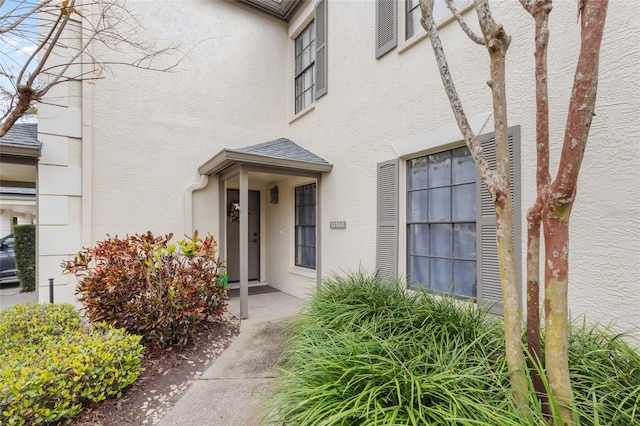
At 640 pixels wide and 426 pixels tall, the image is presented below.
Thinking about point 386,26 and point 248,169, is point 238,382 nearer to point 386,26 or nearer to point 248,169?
point 248,169

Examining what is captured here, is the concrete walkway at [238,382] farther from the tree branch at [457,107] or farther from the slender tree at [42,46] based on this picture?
the slender tree at [42,46]

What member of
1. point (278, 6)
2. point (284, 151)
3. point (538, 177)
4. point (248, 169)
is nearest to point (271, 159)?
point (248, 169)

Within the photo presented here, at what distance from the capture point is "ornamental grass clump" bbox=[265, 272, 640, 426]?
1.74 metres

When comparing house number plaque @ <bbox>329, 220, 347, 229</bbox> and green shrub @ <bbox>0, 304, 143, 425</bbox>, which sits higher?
house number plaque @ <bbox>329, 220, 347, 229</bbox>

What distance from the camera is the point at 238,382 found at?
3203mm

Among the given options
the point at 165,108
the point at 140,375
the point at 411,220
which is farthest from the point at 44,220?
the point at 411,220

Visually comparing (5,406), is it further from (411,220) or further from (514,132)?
(514,132)

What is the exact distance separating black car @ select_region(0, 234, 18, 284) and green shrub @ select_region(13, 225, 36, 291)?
120 cm

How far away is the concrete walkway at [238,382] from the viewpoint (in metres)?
2.64

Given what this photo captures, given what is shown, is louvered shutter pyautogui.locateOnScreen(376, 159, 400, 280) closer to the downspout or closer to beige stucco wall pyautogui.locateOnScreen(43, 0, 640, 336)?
beige stucco wall pyautogui.locateOnScreen(43, 0, 640, 336)

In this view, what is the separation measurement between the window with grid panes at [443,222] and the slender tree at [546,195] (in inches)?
70.3

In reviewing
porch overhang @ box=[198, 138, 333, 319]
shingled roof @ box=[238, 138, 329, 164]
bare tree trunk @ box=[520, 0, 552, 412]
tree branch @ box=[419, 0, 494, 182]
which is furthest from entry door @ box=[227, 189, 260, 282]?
bare tree trunk @ box=[520, 0, 552, 412]

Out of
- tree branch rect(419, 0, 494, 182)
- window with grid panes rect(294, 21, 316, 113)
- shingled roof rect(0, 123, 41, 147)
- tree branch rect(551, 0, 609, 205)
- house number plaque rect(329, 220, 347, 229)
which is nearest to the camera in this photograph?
tree branch rect(551, 0, 609, 205)

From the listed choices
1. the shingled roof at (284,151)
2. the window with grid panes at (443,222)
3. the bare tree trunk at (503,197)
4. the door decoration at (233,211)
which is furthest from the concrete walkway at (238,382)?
the door decoration at (233,211)
